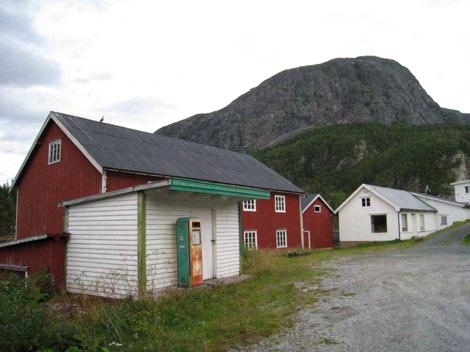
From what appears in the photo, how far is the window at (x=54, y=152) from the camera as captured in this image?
20141 mm

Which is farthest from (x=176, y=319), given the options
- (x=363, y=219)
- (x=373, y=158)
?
(x=373, y=158)

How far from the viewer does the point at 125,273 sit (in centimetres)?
1072

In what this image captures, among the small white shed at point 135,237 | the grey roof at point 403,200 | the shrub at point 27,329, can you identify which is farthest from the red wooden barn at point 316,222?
the shrub at point 27,329

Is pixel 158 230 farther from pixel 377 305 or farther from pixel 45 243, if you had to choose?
pixel 377 305

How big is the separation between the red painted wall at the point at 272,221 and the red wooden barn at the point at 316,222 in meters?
1.78

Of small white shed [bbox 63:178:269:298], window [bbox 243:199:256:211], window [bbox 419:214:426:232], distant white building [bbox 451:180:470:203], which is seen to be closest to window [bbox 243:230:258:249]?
window [bbox 243:199:256:211]

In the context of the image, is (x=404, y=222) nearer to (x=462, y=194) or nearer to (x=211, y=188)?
(x=462, y=194)

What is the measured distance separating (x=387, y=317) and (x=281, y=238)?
22119mm

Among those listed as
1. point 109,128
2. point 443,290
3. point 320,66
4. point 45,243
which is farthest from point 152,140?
point 320,66

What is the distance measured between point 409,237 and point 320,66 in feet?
400

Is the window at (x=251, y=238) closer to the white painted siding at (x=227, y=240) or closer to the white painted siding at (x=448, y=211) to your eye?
the white painted siding at (x=227, y=240)

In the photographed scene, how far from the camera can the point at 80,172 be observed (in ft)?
61.4

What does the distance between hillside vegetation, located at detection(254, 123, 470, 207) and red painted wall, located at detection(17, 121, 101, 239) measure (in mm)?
39989

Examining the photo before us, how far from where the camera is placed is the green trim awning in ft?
34.9
